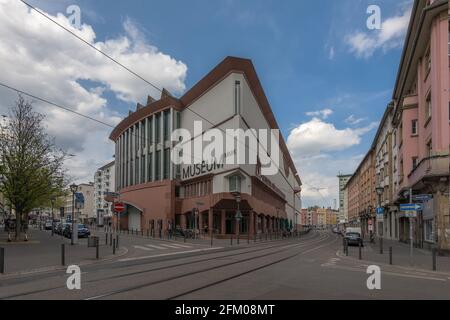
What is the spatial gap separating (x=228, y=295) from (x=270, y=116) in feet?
204

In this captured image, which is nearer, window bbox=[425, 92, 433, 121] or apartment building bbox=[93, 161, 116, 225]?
window bbox=[425, 92, 433, 121]

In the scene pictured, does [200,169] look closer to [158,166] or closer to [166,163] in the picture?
[166,163]

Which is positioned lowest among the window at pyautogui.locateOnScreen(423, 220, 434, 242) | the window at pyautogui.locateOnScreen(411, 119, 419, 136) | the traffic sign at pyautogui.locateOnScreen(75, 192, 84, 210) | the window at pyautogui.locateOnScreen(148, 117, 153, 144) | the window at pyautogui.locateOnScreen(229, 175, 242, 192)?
the window at pyautogui.locateOnScreen(423, 220, 434, 242)

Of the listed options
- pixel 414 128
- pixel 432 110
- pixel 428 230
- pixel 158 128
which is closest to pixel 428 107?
pixel 432 110

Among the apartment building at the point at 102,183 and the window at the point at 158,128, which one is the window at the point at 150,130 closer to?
the window at the point at 158,128

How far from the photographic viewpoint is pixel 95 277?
13.3m

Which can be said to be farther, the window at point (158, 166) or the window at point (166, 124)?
the window at point (158, 166)

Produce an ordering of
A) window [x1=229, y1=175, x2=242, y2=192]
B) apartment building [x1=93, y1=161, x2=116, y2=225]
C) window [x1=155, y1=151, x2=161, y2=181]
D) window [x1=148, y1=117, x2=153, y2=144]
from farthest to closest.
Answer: apartment building [x1=93, y1=161, x2=116, y2=225], window [x1=148, y1=117, x2=153, y2=144], window [x1=155, y1=151, x2=161, y2=181], window [x1=229, y1=175, x2=242, y2=192]

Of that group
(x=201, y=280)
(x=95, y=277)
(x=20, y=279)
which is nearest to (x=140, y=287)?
(x=201, y=280)

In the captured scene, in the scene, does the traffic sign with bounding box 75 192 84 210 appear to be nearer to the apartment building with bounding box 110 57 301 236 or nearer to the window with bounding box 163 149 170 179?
the apartment building with bounding box 110 57 301 236

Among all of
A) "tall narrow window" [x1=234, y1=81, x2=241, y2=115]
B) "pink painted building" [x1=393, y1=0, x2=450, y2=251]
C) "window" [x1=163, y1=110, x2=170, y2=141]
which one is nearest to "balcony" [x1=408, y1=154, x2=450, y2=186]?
A: "pink painted building" [x1=393, y1=0, x2=450, y2=251]

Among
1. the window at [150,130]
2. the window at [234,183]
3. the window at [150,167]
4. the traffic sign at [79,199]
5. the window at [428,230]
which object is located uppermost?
the window at [150,130]

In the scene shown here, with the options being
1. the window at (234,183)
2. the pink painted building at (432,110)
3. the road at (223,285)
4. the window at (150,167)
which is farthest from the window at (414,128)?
the window at (150,167)

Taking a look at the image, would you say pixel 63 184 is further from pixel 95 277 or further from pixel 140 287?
pixel 140 287
